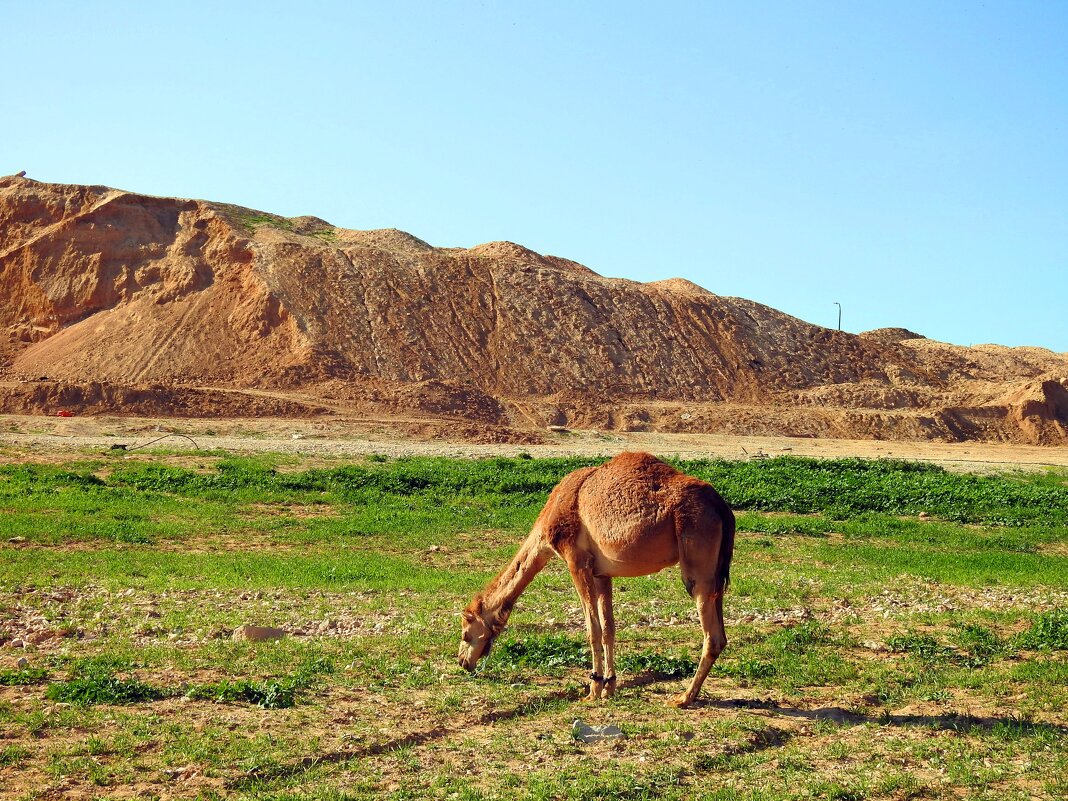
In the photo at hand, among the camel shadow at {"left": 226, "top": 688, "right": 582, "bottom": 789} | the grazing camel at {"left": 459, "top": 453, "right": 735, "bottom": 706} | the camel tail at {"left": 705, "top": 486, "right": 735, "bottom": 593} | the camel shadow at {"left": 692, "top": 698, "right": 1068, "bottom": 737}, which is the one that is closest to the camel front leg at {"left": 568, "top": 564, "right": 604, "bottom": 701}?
the grazing camel at {"left": 459, "top": 453, "right": 735, "bottom": 706}

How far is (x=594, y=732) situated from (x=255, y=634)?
4.87 metres

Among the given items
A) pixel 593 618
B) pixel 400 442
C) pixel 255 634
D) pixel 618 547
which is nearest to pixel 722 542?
pixel 618 547

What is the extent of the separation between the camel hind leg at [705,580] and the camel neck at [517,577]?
1.60 m

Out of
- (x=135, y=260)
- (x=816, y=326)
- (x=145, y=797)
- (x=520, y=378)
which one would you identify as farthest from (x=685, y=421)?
(x=145, y=797)

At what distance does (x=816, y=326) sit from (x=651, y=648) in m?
66.7

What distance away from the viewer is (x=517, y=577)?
419 inches

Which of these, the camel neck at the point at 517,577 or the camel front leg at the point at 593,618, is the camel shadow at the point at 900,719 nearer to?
the camel front leg at the point at 593,618

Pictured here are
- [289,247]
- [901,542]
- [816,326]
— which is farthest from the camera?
→ [816,326]

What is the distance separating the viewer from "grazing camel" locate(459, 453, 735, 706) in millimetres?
9547

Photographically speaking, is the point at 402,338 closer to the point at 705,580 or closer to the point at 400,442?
the point at 400,442

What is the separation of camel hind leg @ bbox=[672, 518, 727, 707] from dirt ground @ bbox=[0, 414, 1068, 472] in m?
24.7

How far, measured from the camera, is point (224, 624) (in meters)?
12.5

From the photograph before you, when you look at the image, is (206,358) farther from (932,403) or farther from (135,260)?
(932,403)

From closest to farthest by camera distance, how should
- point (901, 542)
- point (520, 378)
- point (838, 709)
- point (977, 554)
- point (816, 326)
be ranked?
1. point (838, 709)
2. point (977, 554)
3. point (901, 542)
4. point (520, 378)
5. point (816, 326)
